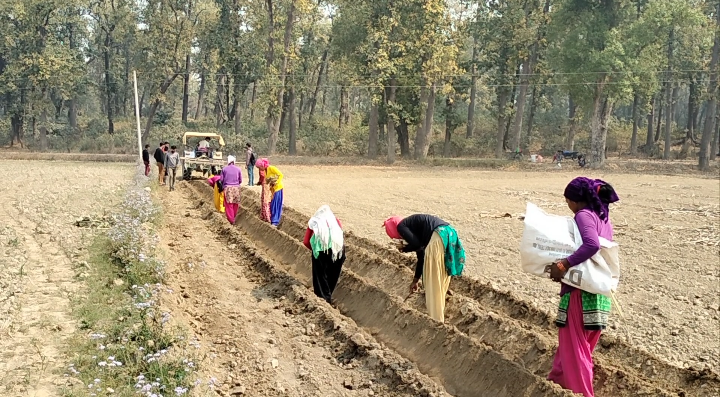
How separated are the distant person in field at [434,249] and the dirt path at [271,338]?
3.02ft

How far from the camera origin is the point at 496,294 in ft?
25.2

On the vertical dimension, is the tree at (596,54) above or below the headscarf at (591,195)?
above

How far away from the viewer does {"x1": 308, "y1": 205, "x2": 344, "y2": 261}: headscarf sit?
24.4 feet

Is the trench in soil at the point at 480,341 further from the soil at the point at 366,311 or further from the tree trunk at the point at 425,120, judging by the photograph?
the tree trunk at the point at 425,120

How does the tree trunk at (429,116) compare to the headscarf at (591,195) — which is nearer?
the headscarf at (591,195)

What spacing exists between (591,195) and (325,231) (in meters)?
3.74

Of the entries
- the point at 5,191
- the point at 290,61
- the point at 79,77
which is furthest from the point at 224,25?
the point at 5,191

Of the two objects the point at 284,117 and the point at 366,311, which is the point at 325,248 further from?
the point at 284,117

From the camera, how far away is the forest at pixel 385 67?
105 ft

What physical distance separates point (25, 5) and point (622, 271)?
4272 centimetres

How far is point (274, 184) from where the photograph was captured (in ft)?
39.8

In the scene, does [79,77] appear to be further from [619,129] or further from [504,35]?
[619,129]

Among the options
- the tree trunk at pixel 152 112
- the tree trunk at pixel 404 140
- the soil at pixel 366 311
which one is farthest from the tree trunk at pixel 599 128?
the tree trunk at pixel 152 112

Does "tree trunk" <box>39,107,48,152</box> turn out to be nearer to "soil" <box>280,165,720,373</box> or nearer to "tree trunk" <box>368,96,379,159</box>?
"soil" <box>280,165,720,373</box>
